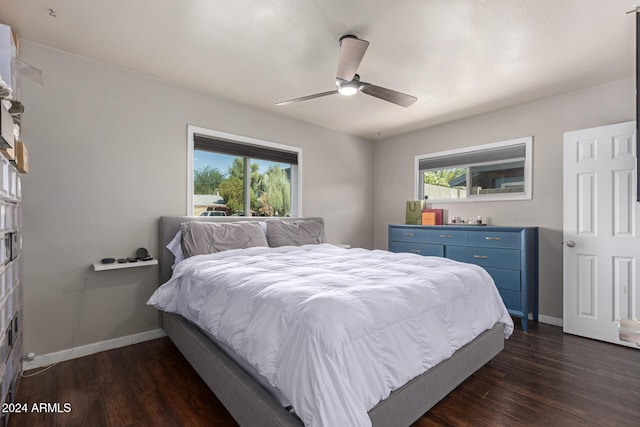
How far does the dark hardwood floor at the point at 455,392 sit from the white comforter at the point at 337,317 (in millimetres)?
389

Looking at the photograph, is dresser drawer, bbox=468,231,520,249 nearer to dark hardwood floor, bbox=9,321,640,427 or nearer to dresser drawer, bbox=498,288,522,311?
dresser drawer, bbox=498,288,522,311

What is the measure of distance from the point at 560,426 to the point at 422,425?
2.46ft

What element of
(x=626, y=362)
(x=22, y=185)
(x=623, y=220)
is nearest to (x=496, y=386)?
(x=626, y=362)

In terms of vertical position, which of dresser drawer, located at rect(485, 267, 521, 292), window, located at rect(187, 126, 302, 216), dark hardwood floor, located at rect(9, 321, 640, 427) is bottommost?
dark hardwood floor, located at rect(9, 321, 640, 427)

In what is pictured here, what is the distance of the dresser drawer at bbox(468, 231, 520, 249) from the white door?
1.48ft

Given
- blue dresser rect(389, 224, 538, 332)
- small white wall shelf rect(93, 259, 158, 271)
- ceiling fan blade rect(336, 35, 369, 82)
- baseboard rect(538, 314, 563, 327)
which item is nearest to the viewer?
ceiling fan blade rect(336, 35, 369, 82)

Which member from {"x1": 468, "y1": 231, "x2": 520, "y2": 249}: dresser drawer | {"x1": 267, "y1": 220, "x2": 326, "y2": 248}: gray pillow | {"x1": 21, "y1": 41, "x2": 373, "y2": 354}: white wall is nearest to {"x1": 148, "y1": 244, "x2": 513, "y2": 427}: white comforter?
{"x1": 21, "y1": 41, "x2": 373, "y2": 354}: white wall

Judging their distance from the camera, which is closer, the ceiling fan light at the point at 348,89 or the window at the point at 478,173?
the ceiling fan light at the point at 348,89

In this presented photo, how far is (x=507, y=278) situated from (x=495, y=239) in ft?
1.41

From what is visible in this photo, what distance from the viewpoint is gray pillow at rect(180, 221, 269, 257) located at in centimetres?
280

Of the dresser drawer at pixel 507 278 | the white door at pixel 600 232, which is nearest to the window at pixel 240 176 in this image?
the dresser drawer at pixel 507 278

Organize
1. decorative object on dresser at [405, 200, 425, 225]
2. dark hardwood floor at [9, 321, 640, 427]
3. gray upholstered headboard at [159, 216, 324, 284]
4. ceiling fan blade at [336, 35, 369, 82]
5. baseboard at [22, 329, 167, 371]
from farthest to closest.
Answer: decorative object on dresser at [405, 200, 425, 225] → gray upholstered headboard at [159, 216, 324, 284] → baseboard at [22, 329, 167, 371] → ceiling fan blade at [336, 35, 369, 82] → dark hardwood floor at [9, 321, 640, 427]

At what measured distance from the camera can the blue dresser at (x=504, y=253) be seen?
3258 millimetres

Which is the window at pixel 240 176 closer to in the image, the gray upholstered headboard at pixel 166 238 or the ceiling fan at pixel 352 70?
the gray upholstered headboard at pixel 166 238
